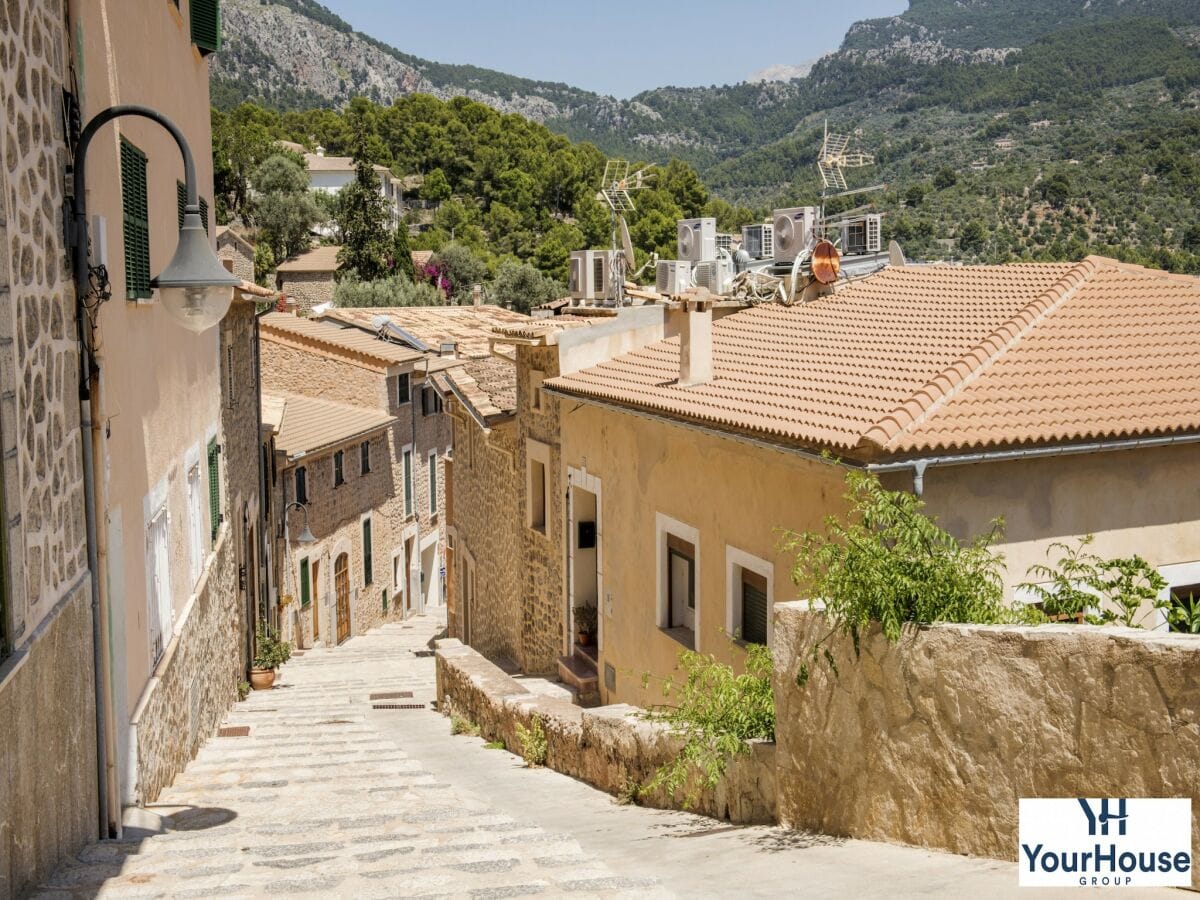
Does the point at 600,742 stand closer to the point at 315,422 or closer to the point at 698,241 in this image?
the point at 698,241

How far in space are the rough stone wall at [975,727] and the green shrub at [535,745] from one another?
4.55 meters

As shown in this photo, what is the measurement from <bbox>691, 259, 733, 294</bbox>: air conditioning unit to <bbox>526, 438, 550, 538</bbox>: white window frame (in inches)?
154

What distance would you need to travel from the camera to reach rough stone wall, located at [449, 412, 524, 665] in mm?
18109

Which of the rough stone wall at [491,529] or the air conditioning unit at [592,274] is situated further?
the air conditioning unit at [592,274]

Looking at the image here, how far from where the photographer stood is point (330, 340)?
28484 mm

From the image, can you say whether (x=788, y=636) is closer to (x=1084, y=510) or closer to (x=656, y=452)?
(x=1084, y=510)

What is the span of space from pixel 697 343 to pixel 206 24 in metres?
6.22

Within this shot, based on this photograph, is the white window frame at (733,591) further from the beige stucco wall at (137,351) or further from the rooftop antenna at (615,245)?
the rooftop antenna at (615,245)

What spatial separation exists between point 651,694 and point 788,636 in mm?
6354

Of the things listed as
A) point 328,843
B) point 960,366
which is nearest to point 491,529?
point 960,366

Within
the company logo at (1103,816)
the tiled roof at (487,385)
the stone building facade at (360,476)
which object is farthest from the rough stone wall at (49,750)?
the stone building facade at (360,476)

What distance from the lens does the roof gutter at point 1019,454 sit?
8656 millimetres

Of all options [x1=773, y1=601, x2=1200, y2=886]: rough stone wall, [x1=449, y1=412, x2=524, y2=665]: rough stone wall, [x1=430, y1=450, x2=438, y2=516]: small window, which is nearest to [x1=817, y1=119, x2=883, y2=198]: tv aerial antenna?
[x1=449, y1=412, x2=524, y2=665]: rough stone wall

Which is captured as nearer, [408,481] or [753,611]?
[753,611]
